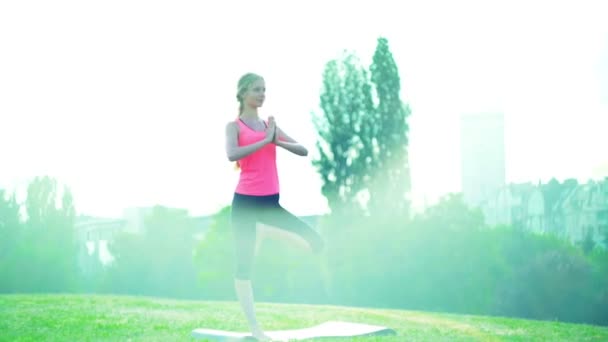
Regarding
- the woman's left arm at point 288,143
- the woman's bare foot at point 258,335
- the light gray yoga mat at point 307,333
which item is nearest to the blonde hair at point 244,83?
the woman's left arm at point 288,143

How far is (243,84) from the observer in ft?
20.8

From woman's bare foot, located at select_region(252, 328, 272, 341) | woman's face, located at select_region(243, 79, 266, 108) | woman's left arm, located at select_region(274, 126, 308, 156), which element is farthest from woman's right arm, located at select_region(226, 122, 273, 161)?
woman's bare foot, located at select_region(252, 328, 272, 341)

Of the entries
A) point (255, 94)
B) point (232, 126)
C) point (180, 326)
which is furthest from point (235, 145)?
point (180, 326)

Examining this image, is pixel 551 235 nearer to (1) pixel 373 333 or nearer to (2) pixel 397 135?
(2) pixel 397 135

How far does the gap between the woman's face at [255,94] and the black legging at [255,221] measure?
0.80 meters

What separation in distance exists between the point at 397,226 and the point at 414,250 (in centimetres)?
291

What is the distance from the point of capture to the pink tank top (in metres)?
6.16

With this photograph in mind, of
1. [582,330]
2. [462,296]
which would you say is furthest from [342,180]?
[582,330]

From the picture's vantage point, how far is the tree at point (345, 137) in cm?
3581

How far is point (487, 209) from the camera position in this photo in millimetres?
44031

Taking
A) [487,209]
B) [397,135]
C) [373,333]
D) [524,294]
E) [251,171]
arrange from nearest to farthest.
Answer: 1. [251,171]
2. [373,333]
3. [397,135]
4. [524,294]
5. [487,209]

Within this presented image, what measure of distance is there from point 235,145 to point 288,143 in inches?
17.2

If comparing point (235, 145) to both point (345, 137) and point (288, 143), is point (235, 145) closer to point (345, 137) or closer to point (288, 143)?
point (288, 143)

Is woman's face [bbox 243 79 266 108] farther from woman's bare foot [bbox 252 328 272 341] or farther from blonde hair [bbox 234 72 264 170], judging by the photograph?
woman's bare foot [bbox 252 328 272 341]
